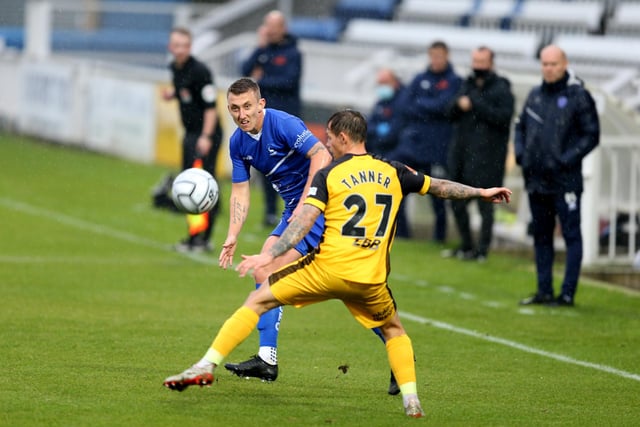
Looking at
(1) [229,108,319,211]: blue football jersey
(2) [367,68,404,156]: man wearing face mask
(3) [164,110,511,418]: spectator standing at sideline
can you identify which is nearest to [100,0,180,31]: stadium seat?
(2) [367,68,404,156]: man wearing face mask

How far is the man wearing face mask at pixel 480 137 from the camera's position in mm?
14609

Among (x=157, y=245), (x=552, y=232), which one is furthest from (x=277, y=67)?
(x=552, y=232)

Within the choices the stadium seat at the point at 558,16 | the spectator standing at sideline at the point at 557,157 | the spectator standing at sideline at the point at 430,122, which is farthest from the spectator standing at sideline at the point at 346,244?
the stadium seat at the point at 558,16

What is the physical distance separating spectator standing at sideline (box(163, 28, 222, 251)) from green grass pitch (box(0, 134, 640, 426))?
42cm

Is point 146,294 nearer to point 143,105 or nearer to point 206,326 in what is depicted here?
point 206,326

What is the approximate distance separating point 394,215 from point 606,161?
7772 millimetres

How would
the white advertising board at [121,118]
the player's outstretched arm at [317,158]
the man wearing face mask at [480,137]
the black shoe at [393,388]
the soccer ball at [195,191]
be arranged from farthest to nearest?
the white advertising board at [121,118], the man wearing face mask at [480,137], the soccer ball at [195,191], the player's outstretched arm at [317,158], the black shoe at [393,388]

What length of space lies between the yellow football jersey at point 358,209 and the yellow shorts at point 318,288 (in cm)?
5

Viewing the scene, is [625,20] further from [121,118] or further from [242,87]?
[242,87]

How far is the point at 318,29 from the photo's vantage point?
30.9 metres

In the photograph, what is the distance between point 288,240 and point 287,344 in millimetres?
2799

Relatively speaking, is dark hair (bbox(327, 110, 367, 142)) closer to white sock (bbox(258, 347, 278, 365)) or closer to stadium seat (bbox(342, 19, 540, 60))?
white sock (bbox(258, 347, 278, 365))

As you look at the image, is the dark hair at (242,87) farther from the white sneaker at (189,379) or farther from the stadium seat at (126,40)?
the stadium seat at (126,40)

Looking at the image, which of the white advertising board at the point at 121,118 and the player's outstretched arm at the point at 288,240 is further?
the white advertising board at the point at 121,118
